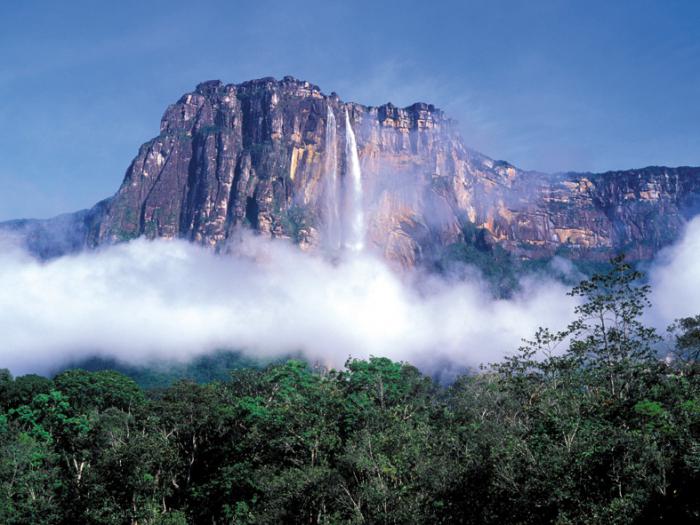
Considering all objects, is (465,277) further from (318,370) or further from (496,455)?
(496,455)

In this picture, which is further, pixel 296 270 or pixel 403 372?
pixel 296 270

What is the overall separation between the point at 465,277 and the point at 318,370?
75801 mm

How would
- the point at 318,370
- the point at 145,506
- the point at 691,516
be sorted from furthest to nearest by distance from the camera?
the point at 318,370, the point at 145,506, the point at 691,516

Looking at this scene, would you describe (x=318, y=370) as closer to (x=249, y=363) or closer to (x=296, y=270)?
(x=249, y=363)

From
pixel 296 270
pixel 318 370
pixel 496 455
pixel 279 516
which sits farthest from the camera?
pixel 296 270

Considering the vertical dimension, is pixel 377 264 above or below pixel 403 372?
above

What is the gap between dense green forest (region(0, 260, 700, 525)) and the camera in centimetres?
2778

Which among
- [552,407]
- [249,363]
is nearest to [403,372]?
[552,407]

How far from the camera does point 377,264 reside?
7628 inches

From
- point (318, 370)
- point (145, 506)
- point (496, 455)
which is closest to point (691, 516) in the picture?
point (496, 455)

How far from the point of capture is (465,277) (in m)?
195

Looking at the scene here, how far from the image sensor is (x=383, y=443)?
127ft

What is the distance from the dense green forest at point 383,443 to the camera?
2778 cm

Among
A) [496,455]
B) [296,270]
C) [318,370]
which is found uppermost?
[296,270]
